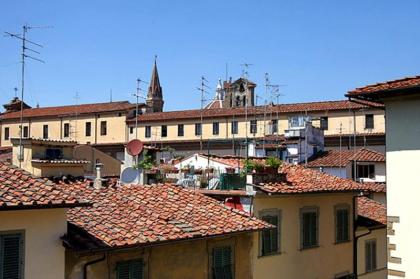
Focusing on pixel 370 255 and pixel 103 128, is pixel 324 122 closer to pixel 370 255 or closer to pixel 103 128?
pixel 103 128

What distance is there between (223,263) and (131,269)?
11.2 ft

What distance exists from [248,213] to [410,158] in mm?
5966

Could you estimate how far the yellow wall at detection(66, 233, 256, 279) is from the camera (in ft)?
39.7

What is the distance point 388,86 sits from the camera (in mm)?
12836

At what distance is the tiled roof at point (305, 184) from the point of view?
59.1ft

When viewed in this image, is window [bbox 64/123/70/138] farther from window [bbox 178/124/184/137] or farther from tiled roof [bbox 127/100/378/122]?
window [bbox 178/124/184/137]

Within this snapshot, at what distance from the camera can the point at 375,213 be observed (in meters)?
24.7

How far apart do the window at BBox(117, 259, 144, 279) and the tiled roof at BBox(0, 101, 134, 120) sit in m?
47.4

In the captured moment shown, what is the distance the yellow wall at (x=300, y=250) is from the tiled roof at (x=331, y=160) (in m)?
11.9

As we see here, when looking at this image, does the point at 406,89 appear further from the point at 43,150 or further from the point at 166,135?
the point at 166,135

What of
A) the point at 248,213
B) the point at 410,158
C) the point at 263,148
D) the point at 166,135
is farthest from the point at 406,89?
the point at 166,135

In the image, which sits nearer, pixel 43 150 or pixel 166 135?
pixel 43 150

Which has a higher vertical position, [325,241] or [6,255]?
[6,255]

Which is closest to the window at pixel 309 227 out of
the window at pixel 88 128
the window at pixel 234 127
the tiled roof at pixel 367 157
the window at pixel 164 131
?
the tiled roof at pixel 367 157
